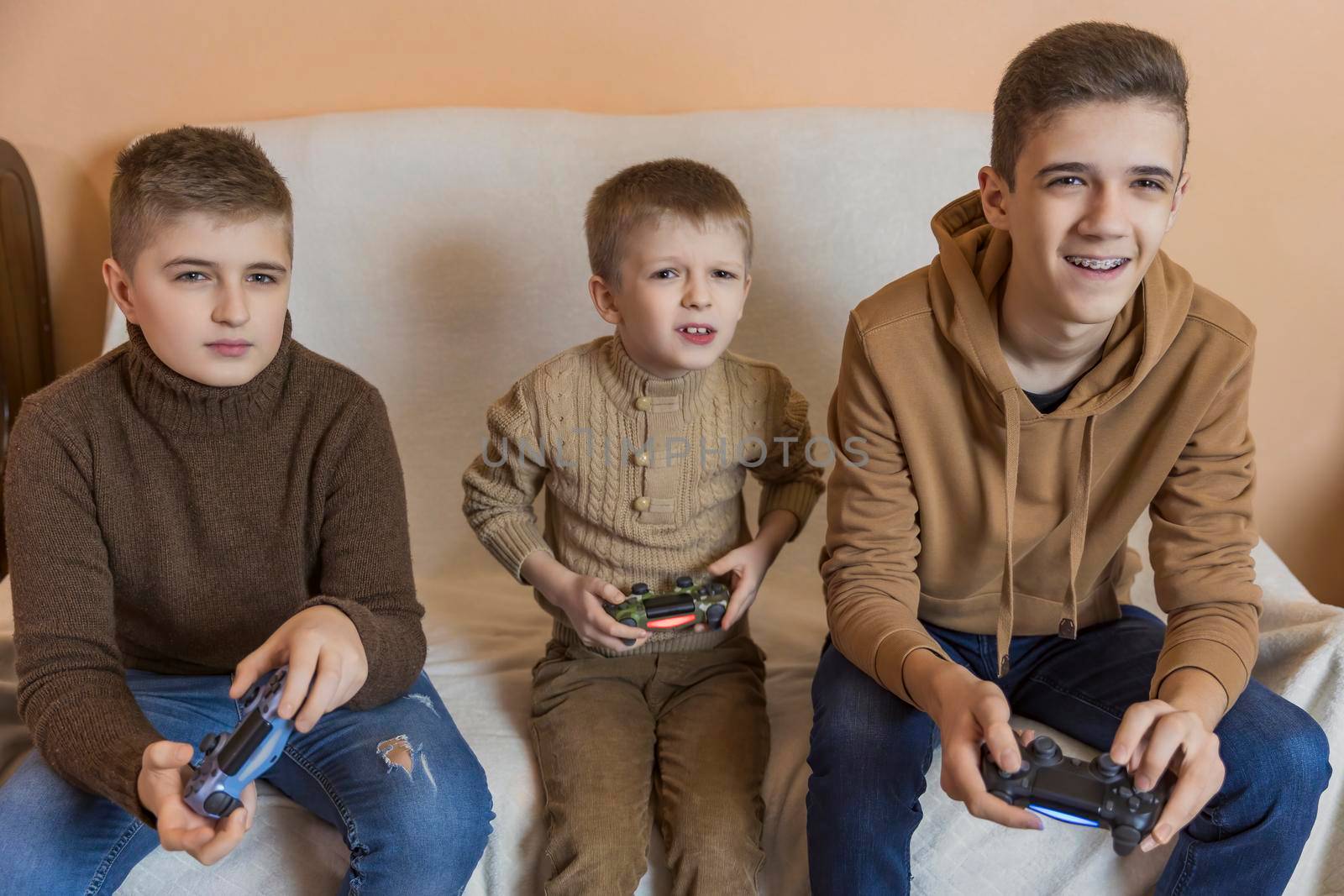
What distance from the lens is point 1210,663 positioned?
1.10 meters

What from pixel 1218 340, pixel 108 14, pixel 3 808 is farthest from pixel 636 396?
pixel 108 14

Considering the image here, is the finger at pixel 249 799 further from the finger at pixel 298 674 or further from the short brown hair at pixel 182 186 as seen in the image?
the short brown hair at pixel 182 186

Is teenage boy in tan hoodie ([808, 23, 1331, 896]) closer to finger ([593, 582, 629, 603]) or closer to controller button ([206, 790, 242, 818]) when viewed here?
finger ([593, 582, 629, 603])

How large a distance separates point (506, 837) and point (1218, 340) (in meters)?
0.86

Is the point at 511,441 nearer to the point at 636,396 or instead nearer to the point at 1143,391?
the point at 636,396

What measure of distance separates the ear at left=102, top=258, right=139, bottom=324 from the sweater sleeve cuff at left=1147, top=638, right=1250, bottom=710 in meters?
1.04

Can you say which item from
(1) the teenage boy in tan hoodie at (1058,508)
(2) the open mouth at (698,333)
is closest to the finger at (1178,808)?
(1) the teenage boy in tan hoodie at (1058,508)

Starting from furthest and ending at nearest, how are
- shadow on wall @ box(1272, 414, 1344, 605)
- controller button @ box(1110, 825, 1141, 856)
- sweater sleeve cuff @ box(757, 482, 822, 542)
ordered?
shadow on wall @ box(1272, 414, 1344, 605) → sweater sleeve cuff @ box(757, 482, 822, 542) → controller button @ box(1110, 825, 1141, 856)

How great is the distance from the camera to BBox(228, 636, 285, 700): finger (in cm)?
102

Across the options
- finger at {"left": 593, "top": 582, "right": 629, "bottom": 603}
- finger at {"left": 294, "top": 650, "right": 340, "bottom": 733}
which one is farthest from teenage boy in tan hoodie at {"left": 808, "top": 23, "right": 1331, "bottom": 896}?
finger at {"left": 294, "top": 650, "right": 340, "bottom": 733}

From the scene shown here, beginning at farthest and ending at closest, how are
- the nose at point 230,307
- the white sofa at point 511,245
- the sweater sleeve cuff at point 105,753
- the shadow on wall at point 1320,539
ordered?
1. the shadow on wall at point 1320,539
2. the white sofa at point 511,245
3. the nose at point 230,307
4. the sweater sleeve cuff at point 105,753

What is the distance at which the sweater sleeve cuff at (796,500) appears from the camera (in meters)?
1.37

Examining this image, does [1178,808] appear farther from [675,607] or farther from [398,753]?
[398,753]

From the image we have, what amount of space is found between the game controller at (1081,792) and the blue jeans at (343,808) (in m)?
0.50
